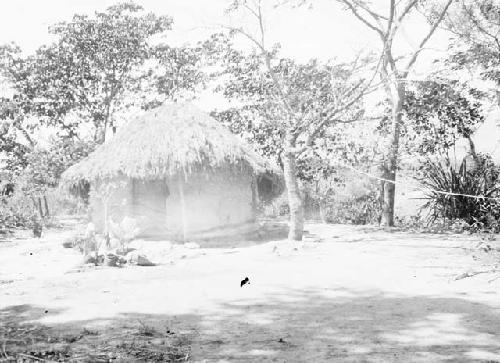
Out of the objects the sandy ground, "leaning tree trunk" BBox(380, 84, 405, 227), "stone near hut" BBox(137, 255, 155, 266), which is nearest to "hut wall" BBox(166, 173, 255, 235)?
the sandy ground

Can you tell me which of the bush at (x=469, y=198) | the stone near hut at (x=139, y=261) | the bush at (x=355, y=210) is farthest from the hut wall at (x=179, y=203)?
the bush at (x=355, y=210)

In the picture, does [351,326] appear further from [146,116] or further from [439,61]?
[439,61]

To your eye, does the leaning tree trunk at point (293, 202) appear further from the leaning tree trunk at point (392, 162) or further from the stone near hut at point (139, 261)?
the leaning tree trunk at point (392, 162)

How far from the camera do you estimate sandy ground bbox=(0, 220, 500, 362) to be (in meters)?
3.31

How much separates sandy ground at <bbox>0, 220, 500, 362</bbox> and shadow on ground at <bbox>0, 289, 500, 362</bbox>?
13mm

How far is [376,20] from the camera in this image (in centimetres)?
1419

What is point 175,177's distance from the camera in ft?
33.7

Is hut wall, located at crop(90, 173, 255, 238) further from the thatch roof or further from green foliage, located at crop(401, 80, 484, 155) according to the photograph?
green foliage, located at crop(401, 80, 484, 155)

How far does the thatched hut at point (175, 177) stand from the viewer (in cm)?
1015

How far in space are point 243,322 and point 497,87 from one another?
12.6 m

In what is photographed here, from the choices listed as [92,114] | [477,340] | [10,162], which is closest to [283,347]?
[477,340]

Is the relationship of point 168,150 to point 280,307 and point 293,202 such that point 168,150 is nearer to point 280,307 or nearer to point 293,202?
point 293,202

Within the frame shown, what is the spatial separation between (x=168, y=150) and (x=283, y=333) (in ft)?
23.0

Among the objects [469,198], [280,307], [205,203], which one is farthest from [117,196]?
[469,198]
